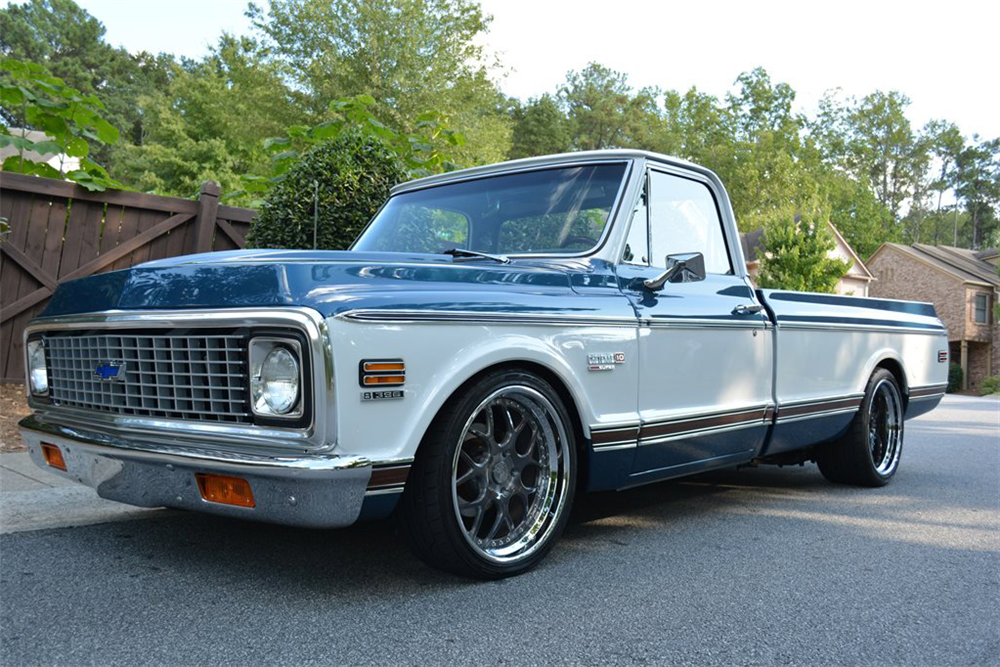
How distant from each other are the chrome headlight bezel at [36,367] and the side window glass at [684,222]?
2.84 meters

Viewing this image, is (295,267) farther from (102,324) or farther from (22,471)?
(22,471)

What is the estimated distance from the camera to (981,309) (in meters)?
46.4

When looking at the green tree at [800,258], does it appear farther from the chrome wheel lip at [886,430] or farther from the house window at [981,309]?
the chrome wheel lip at [886,430]

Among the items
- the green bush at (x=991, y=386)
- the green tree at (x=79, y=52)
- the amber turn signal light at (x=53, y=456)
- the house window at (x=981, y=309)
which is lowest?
the green bush at (x=991, y=386)

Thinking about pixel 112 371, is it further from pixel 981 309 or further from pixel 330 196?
pixel 981 309

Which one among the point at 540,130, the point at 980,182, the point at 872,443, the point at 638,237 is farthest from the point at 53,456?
the point at 980,182

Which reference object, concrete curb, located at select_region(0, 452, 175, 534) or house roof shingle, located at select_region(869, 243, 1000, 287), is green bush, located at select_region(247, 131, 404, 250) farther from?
house roof shingle, located at select_region(869, 243, 1000, 287)

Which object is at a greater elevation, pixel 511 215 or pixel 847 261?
pixel 847 261

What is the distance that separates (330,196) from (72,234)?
2.77 meters

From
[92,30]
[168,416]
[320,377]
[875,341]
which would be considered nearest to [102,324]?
[168,416]

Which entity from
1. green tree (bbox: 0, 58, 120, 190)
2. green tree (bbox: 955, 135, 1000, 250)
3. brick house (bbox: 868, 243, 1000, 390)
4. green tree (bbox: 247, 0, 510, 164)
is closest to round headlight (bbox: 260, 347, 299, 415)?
green tree (bbox: 0, 58, 120, 190)

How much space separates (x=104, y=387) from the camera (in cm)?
335

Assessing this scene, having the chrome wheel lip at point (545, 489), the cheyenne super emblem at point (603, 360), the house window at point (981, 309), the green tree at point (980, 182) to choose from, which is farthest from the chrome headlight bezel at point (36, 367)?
the green tree at point (980, 182)

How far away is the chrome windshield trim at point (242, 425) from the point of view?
275 centimetres
